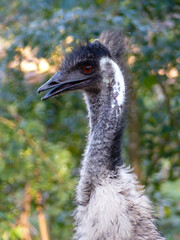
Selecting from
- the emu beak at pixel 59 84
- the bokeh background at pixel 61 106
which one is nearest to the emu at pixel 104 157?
the emu beak at pixel 59 84

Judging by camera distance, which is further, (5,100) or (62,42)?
(5,100)

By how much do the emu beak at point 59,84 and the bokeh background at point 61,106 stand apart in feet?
2.08

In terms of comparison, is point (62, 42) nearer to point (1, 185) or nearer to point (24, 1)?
point (24, 1)

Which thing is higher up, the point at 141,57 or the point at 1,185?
the point at 141,57

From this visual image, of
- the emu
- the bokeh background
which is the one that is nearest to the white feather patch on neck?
the emu

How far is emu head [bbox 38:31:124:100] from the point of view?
121 inches

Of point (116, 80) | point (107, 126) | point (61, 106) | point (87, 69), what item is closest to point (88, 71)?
point (87, 69)

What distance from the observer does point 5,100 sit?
470 centimetres

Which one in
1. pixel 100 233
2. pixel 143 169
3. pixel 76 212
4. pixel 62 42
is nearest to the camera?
pixel 100 233

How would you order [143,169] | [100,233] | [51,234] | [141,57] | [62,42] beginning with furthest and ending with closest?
[51,234] < [143,169] < [141,57] < [62,42] < [100,233]

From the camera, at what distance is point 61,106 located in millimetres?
5008

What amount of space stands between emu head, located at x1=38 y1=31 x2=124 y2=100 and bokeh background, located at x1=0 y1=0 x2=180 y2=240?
0.62 metres

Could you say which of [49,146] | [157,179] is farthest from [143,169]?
[49,146]

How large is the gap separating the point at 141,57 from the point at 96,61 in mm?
1464
